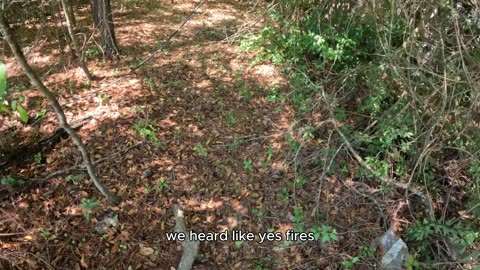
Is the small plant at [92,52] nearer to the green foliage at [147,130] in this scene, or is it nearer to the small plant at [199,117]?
the green foliage at [147,130]

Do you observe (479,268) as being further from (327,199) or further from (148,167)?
(148,167)

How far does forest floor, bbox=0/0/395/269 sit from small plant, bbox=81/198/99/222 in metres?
0.03

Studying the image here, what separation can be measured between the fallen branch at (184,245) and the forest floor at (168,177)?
0.07 m

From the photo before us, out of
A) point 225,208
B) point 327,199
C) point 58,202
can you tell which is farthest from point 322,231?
point 58,202

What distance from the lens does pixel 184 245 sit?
9.68 ft

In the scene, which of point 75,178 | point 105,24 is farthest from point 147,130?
point 105,24

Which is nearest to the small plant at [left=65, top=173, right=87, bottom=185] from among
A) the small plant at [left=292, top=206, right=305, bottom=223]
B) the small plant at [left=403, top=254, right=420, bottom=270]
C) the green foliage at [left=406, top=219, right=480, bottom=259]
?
the small plant at [left=292, top=206, right=305, bottom=223]

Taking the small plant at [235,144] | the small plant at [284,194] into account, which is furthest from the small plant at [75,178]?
the small plant at [284,194]

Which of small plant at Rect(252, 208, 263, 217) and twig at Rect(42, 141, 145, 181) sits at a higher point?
twig at Rect(42, 141, 145, 181)

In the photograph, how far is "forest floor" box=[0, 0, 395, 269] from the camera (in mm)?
2840

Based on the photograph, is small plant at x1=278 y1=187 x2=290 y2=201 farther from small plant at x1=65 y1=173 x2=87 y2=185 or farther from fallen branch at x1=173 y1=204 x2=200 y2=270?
small plant at x1=65 y1=173 x2=87 y2=185

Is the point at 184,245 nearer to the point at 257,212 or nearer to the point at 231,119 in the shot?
the point at 257,212

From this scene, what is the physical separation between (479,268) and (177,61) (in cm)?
445

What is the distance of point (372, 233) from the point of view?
3271 mm
